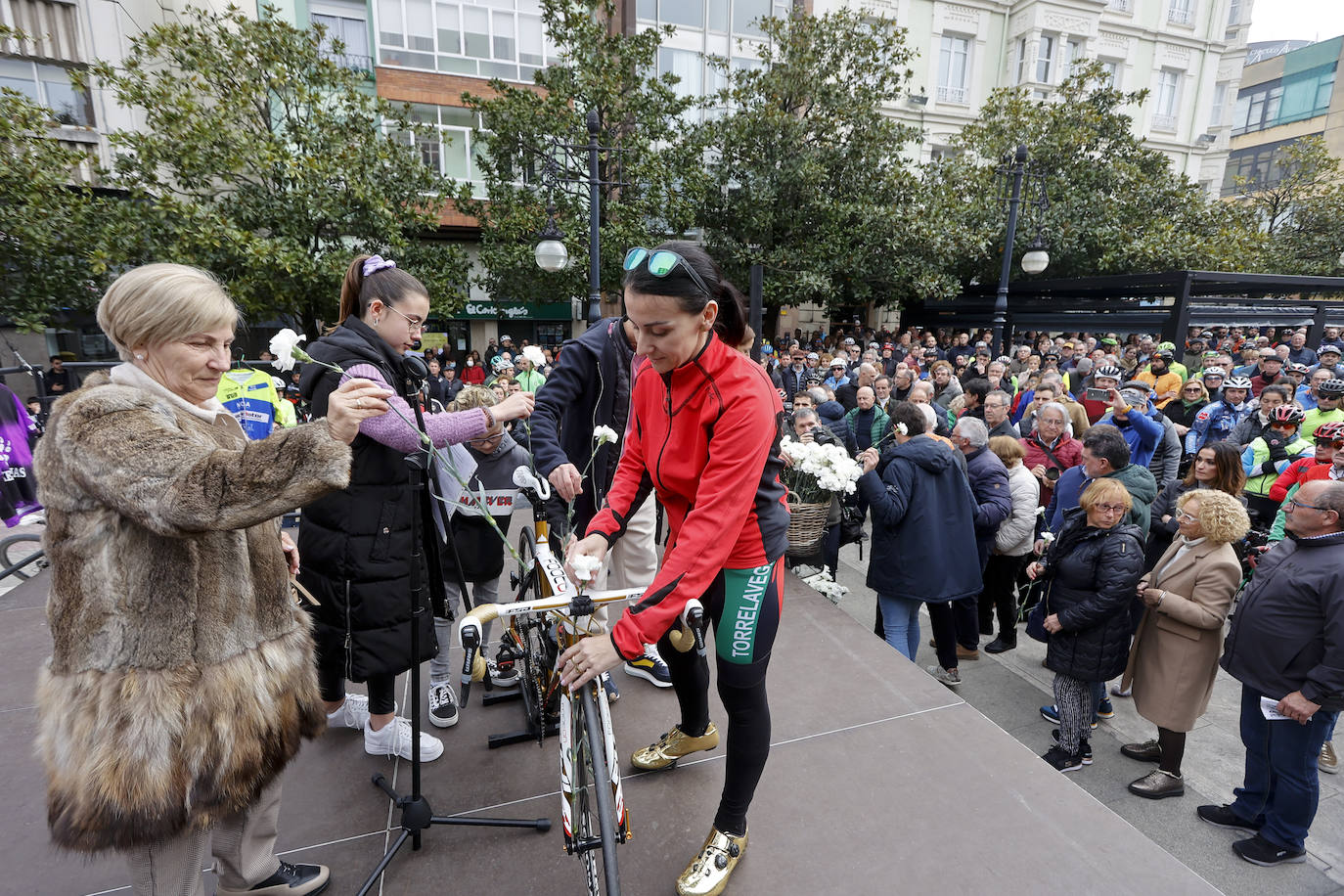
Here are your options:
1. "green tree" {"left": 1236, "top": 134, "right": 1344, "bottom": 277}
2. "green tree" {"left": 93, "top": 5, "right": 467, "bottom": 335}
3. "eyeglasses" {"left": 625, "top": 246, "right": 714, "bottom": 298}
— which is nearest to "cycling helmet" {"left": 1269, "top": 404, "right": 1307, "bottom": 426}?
"eyeglasses" {"left": 625, "top": 246, "right": 714, "bottom": 298}

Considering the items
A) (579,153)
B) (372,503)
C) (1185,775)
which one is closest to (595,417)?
(372,503)

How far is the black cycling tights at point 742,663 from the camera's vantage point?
200 centimetres

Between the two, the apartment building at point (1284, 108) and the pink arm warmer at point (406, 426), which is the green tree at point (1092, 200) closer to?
the pink arm warmer at point (406, 426)

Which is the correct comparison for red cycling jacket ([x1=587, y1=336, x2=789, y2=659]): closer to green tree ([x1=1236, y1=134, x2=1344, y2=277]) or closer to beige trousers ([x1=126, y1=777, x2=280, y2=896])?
beige trousers ([x1=126, y1=777, x2=280, y2=896])

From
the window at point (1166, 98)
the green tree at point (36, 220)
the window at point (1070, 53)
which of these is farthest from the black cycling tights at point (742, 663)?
the window at point (1166, 98)

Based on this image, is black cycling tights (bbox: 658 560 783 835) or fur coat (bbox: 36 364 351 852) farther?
black cycling tights (bbox: 658 560 783 835)

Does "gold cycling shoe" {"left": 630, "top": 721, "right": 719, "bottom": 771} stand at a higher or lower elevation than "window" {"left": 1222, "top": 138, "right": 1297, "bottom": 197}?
lower

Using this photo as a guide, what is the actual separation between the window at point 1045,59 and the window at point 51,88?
30576mm

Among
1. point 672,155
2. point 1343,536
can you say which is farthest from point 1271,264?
point 1343,536

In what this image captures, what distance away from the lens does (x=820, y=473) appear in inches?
161

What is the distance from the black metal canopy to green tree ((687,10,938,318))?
9.69 ft

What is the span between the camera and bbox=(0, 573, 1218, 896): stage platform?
218 centimetres

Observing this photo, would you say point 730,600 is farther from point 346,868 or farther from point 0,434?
point 0,434

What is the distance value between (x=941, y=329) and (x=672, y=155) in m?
11.6
